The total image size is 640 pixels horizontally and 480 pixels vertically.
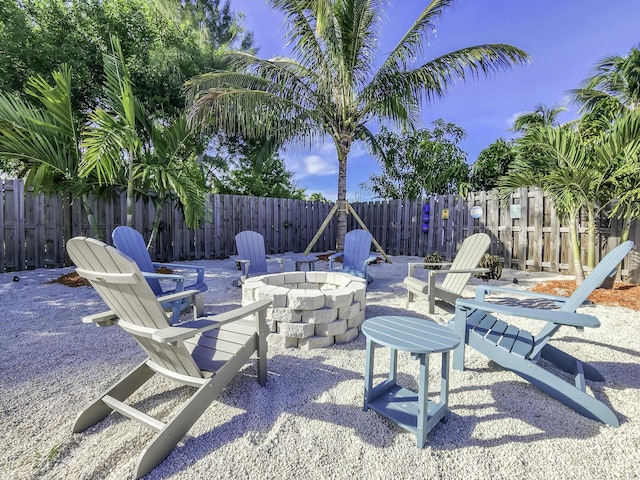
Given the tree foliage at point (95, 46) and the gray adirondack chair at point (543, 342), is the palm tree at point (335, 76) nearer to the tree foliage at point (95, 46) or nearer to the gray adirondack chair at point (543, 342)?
the tree foliage at point (95, 46)

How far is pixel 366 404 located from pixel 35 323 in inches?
145

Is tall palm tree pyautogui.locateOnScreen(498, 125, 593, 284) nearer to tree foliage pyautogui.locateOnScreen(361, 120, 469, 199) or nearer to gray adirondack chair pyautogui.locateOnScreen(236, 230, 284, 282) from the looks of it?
gray adirondack chair pyautogui.locateOnScreen(236, 230, 284, 282)

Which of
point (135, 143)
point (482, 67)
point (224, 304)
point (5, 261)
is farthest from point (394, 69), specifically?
point (5, 261)

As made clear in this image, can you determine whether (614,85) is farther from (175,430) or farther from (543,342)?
(175,430)

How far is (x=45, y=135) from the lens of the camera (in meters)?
4.73

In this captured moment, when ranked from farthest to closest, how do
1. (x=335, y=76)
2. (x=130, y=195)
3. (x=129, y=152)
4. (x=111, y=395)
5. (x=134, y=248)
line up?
(x=335, y=76) → (x=130, y=195) → (x=129, y=152) → (x=134, y=248) → (x=111, y=395)

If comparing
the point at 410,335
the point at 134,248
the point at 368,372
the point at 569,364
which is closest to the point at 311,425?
the point at 368,372

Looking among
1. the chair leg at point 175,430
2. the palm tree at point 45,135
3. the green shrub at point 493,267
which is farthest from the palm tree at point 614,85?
the palm tree at point 45,135

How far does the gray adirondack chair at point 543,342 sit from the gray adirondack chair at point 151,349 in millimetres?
1531

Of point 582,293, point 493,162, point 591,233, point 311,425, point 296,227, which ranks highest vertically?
point 493,162

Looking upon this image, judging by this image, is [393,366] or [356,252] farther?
[356,252]

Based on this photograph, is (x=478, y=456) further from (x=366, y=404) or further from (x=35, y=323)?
(x=35, y=323)

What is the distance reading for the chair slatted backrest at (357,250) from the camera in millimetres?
4973

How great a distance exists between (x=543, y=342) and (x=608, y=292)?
3661mm
